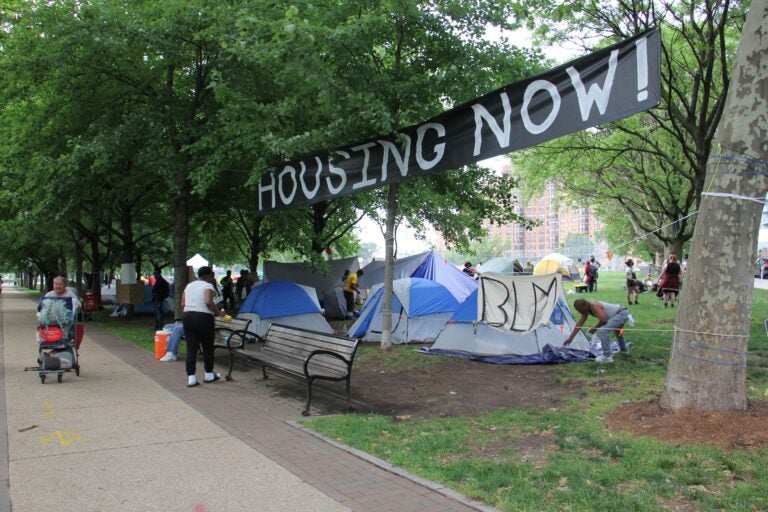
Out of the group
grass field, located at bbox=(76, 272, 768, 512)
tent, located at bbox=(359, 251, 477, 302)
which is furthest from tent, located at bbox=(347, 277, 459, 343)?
grass field, located at bbox=(76, 272, 768, 512)

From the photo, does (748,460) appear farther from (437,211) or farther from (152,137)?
(437,211)

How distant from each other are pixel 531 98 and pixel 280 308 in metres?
9.72

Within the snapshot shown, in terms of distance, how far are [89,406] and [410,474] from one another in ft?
14.4

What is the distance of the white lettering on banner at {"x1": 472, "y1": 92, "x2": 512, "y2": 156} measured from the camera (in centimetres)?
572

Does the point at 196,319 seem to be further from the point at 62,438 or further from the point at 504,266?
the point at 504,266

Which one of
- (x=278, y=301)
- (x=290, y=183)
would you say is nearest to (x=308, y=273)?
(x=278, y=301)

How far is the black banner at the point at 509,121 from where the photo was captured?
15.5 ft

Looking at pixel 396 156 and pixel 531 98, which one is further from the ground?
pixel 531 98

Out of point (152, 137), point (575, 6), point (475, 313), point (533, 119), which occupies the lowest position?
point (475, 313)

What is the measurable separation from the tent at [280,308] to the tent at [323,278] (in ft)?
10.9

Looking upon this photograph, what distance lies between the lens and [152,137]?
42.7 ft

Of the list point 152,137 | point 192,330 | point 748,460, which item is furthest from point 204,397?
point 152,137

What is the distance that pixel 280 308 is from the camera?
14039 millimetres

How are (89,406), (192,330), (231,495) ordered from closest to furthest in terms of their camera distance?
(231,495)
(89,406)
(192,330)
